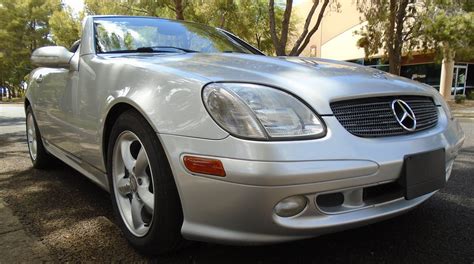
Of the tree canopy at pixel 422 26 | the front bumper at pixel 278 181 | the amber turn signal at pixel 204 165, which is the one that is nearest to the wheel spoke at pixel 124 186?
the front bumper at pixel 278 181

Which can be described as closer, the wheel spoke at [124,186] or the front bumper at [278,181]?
the front bumper at [278,181]

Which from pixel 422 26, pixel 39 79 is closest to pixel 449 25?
pixel 422 26

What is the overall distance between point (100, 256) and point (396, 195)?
1.58 meters

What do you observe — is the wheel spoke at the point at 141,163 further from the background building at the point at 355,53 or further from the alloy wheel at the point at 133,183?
the background building at the point at 355,53

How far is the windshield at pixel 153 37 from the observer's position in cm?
302

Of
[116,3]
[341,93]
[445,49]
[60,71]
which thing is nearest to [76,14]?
[116,3]

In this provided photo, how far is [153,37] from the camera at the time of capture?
10.5ft

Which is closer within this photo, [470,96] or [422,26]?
[422,26]

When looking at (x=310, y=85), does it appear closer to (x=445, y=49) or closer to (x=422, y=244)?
(x=422, y=244)

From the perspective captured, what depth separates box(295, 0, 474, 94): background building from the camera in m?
24.8

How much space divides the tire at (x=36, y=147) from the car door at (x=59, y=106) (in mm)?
260

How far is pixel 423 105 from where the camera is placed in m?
2.39

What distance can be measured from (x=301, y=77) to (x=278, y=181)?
630 mm

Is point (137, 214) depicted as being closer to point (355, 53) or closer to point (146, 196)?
point (146, 196)
